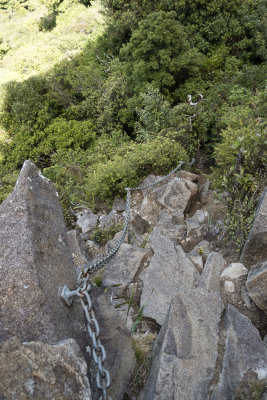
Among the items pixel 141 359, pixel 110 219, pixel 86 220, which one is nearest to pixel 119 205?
pixel 110 219

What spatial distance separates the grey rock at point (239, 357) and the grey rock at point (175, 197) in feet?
10.00

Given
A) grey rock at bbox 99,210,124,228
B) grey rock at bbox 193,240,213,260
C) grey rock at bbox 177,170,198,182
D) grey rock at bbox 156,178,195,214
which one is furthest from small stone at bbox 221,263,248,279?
grey rock at bbox 177,170,198,182

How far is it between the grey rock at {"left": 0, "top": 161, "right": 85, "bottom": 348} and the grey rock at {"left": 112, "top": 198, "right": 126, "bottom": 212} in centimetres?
354

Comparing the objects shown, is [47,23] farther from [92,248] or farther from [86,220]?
[92,248]

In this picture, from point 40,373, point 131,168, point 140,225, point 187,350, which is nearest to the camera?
point 40,373

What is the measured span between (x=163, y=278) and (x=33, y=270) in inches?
68.8

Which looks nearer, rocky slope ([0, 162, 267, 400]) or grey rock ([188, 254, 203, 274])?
rocky slope ([0, 162, 267, 400])

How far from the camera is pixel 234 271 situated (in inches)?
135

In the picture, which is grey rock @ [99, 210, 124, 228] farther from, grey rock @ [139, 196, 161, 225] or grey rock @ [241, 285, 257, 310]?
grey rock @ [241, 285, 257, 310]

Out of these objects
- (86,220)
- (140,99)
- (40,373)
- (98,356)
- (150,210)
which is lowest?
(86,220)

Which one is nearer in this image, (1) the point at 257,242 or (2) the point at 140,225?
(1) the point at 257,242

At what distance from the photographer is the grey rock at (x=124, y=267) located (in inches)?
151

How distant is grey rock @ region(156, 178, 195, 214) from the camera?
222 inches

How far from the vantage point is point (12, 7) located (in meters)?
30.3
